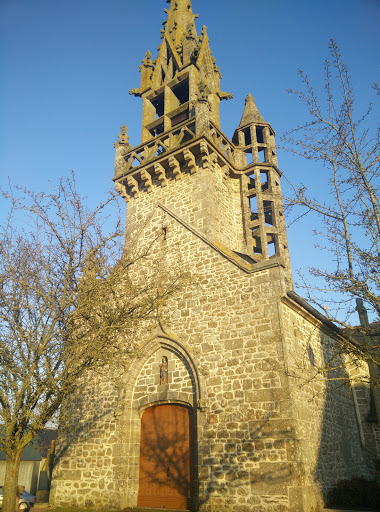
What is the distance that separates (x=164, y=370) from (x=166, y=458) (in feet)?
6.81

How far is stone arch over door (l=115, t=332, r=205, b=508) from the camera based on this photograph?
31.5 feet

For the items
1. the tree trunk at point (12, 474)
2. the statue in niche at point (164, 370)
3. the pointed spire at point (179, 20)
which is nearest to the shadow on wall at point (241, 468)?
the statue in niche at point (164, 370)

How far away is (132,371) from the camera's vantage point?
35.9 ft

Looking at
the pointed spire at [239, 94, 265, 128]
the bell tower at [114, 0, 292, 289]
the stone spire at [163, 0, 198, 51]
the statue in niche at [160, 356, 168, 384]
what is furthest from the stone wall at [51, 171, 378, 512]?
the stone spire at [163, 0, 198, 51]

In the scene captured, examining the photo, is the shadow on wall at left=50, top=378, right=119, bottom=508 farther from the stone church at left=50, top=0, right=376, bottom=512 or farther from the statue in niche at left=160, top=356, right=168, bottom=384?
the statue in niche at left=160, top=356, right=168, bottom=384

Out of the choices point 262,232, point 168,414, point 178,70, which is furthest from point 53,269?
point 178,70

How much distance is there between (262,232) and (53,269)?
7550 millimetres

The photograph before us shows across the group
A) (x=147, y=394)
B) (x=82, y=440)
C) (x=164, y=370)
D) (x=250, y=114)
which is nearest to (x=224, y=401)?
(x=164, y=370)

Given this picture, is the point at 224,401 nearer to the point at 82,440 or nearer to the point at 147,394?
the point at 147,394

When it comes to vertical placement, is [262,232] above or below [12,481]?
above

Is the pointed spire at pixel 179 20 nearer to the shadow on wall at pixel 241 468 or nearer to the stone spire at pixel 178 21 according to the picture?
the stone spire at pixel 178 21

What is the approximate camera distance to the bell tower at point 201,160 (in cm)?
1328

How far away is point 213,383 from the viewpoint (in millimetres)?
9250

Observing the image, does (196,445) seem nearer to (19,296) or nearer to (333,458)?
(333,458)
